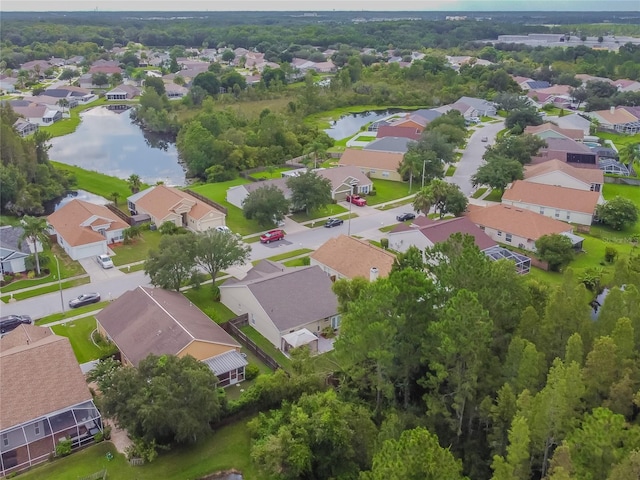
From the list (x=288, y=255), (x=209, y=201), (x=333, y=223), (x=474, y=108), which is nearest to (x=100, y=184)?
(x=209, y=201)

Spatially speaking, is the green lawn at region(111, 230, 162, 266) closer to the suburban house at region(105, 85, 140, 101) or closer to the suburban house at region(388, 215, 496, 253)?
the suburban house at region(388, 215, 496, 253)

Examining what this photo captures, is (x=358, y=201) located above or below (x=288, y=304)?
below

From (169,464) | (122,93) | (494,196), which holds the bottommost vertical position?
(494,196)

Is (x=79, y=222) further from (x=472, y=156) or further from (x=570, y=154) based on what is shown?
(x=570, y=154)

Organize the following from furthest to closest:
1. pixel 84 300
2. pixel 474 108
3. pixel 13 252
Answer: pixel 474 108 → pixel 13 252 → pixel 84 300

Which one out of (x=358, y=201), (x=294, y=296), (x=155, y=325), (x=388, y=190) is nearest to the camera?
(x=155, y=325)

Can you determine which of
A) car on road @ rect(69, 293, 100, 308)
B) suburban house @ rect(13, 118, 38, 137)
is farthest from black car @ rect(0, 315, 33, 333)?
suburban house @ rect(13, 118, 38, 137)

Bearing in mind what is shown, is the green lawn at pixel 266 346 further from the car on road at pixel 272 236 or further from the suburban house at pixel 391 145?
the suburban house at pixel 391 145
